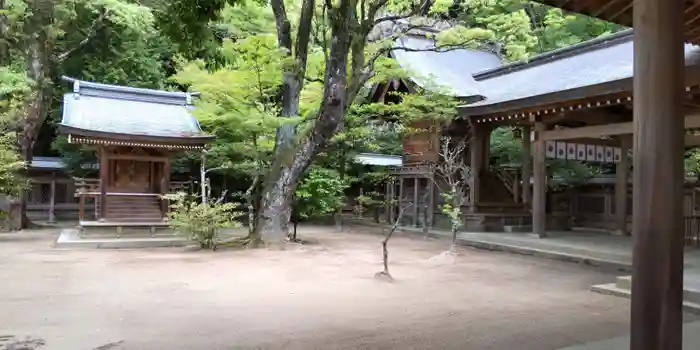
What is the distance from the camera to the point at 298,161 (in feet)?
41.2

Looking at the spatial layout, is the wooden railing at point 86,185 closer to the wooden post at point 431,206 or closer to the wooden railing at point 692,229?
the wooden post at point 431,206

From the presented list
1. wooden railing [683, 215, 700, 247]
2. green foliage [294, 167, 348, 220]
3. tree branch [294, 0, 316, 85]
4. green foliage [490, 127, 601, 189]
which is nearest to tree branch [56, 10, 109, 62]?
tree branch [294, 0, 316, 85]

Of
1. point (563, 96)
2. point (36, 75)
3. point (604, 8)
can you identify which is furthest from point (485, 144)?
point (36, 75)

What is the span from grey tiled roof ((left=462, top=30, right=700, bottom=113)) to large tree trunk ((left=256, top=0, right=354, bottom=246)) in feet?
14.0

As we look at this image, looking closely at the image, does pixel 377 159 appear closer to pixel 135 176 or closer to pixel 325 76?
pixel 135 176

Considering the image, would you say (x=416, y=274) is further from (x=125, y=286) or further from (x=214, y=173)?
(x=214, y=173)

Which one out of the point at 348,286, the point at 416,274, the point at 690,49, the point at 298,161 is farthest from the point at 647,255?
the point at 298,161

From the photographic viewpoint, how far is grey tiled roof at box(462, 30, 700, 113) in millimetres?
12234

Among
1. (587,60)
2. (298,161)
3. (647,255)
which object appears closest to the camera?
(647,255)

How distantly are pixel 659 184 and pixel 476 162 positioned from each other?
42.6ft

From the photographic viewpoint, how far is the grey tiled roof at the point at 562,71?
12.2m

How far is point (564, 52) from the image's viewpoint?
1516 centimetres

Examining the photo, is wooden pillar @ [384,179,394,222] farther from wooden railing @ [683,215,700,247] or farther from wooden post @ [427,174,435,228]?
wooden railing @ [683,215,700,247]

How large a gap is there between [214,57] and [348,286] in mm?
3803
